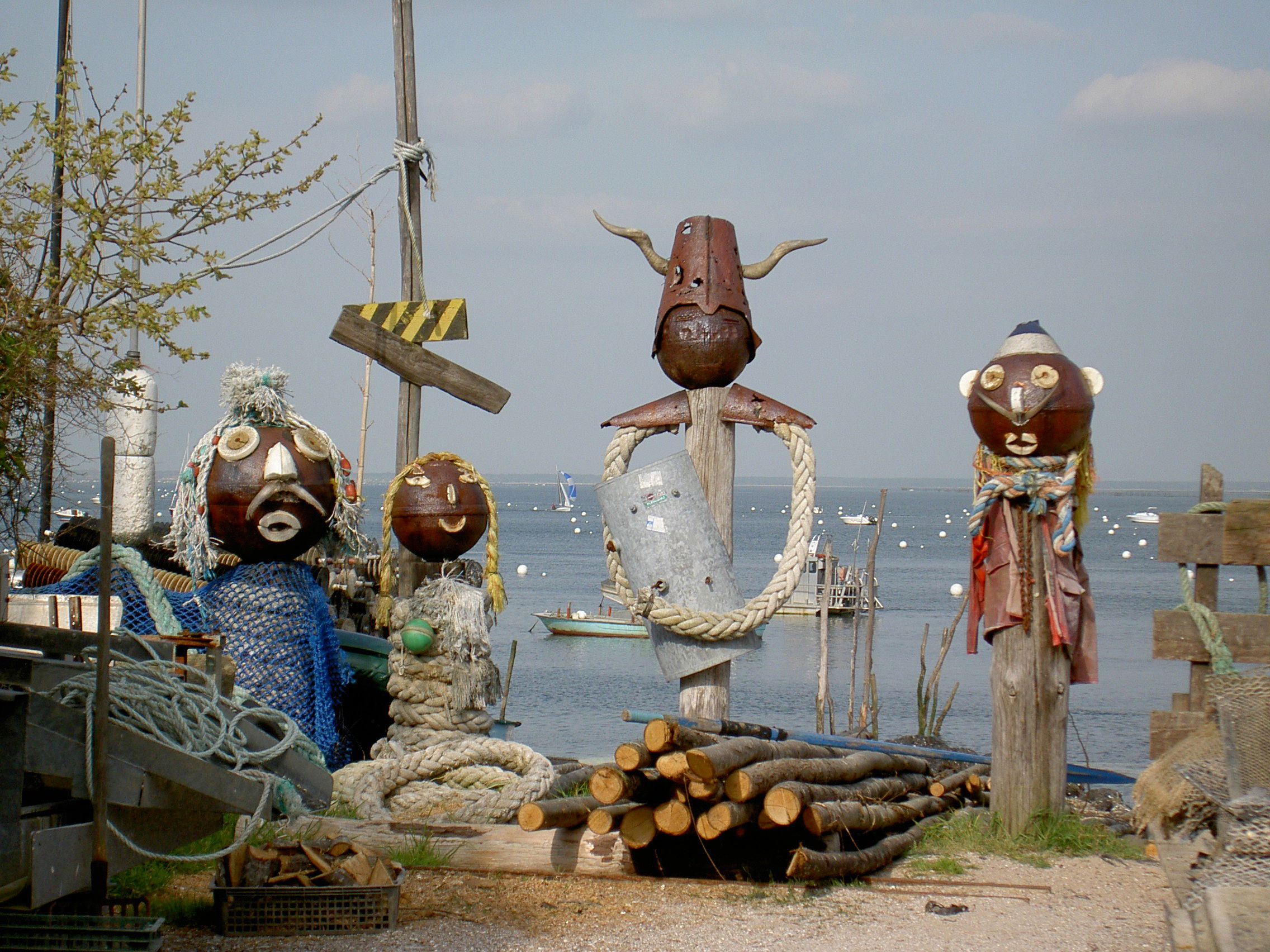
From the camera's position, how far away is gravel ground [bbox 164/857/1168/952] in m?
4.88

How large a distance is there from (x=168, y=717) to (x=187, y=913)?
1.05 m

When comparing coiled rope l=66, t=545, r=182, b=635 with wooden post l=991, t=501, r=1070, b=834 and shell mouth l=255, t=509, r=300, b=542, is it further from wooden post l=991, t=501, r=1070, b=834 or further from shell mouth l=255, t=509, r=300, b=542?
wooden post l=991, t=501, r=1070, b=834

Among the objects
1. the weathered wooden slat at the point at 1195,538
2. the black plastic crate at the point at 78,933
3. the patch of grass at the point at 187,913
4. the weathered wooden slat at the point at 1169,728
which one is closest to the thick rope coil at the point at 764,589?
the weathered wooden slat at the point at 1195,538

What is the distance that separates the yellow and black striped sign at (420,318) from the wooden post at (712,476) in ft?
7.40

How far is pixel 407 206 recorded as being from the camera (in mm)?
8898

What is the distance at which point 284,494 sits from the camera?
7789 millimetres

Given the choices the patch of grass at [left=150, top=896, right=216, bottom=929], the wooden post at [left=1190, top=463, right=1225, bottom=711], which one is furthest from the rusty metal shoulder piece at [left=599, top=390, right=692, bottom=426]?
the patch of grass at [left=150, top=896, right=216, bottom=929]

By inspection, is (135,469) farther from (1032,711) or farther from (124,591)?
(1032,711)

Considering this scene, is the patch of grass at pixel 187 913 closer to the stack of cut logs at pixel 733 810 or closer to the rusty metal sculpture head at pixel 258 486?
the stack of cut logs at pixel 733 810

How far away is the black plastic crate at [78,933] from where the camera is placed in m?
3.87

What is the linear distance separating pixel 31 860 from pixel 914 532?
11327cm

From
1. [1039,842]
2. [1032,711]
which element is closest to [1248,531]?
[1032,711]

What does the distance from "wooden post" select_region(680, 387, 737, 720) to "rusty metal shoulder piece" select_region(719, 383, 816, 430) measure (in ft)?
0.14

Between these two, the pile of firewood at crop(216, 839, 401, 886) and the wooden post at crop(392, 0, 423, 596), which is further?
the wooden post at crop(392, 0, 423, 596)
